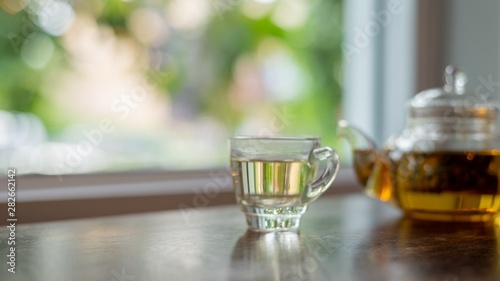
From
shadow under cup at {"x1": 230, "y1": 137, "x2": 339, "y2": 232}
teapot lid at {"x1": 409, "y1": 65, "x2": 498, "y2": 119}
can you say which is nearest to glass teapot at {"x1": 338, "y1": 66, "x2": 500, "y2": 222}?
teapot lid at {"x1": 409, "y1": 65, "x2": 498, "y2": 119}

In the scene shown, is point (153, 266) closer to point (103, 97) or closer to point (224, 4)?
point (103, 97)

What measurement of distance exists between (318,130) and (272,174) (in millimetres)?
1189

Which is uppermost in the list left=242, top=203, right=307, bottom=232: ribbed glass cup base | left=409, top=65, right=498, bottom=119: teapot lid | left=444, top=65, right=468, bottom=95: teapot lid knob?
left=444, top=65, right=468, bottom=95: teapot lid knob

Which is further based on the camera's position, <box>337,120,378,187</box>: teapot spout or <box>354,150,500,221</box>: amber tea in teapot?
<box>337,120,378,187</box>: teapot spout

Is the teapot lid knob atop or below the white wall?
below

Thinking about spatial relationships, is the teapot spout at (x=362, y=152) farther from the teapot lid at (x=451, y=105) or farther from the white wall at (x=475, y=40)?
the white wall at (x=475, y=40)

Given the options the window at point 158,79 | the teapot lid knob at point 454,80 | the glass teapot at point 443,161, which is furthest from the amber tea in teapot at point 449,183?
the window at point 158,79

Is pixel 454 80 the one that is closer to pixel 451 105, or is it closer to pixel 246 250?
pixel 451 105

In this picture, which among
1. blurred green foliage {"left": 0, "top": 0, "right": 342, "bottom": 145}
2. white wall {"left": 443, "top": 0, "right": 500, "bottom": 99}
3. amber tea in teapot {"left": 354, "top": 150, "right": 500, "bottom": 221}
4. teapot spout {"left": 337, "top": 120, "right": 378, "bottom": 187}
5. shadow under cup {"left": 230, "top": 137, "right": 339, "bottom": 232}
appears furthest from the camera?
white wall {"left": 443, "top": 0, "right": 500, "bottom": 99}

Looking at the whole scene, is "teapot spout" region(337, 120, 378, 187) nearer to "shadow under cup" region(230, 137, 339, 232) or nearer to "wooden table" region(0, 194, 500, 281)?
"wooden table" region(0, 194, 500, 281)

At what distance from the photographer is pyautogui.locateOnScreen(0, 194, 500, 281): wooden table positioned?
2.01ft

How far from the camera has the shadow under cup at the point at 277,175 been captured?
2.68ft

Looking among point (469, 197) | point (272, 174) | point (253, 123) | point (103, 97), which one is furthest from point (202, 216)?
point (253, 123)

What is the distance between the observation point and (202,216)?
105 centimetres
